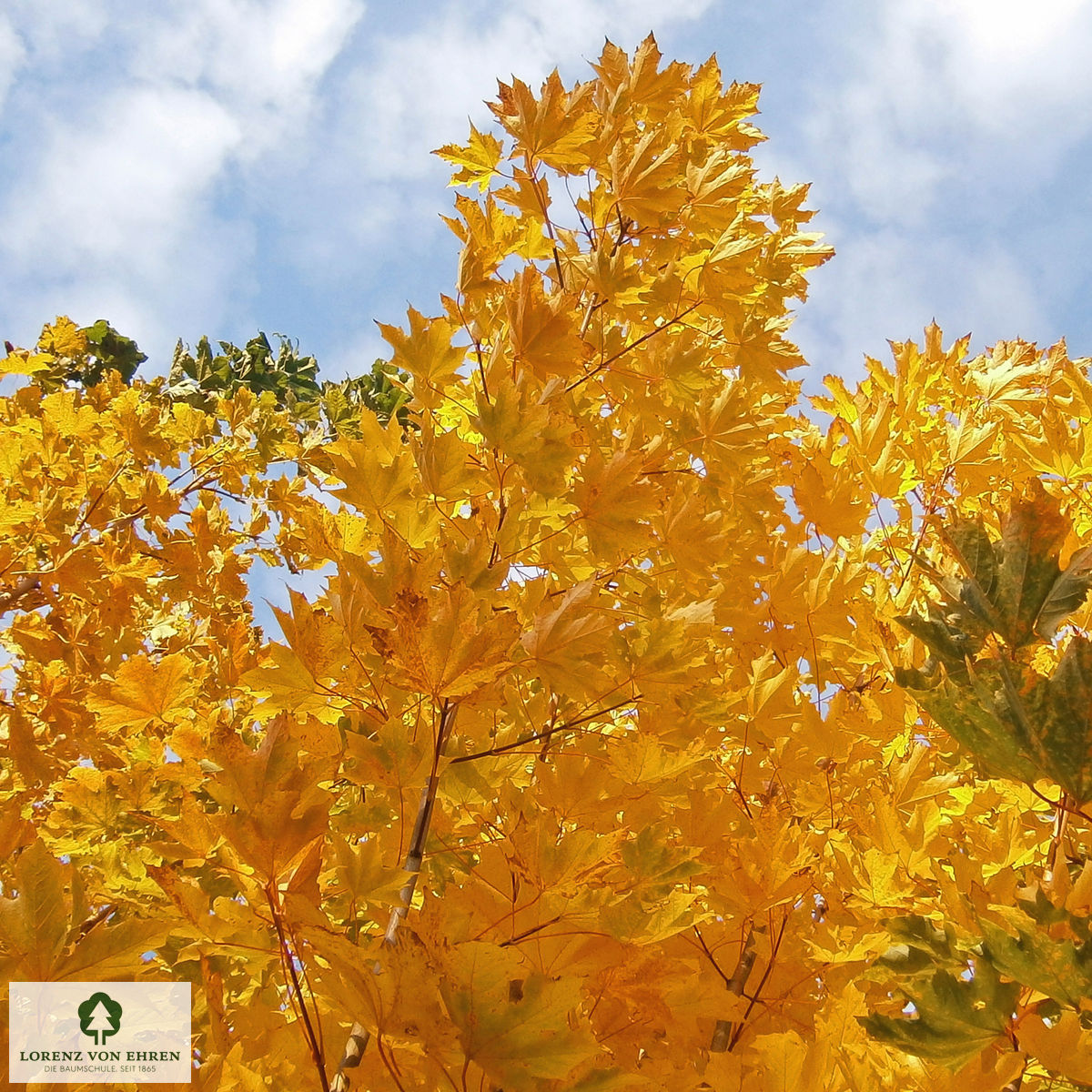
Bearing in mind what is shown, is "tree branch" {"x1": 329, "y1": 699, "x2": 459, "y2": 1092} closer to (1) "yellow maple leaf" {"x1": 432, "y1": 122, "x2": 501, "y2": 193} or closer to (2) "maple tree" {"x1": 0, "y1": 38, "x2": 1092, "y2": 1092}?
(2) "maple tree" {"x1": 0, "y1": 38, "x2": 1092, "y2": 1092}

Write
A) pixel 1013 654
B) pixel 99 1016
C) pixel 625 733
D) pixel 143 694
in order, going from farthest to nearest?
pixel 625 733
pixel 143 694
pixel 99 1016
pixel 1013 654

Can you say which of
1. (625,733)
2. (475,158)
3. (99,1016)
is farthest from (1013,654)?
(475,158)

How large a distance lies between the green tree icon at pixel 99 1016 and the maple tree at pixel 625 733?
10cm

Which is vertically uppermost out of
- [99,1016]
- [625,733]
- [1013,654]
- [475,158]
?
[475,158]

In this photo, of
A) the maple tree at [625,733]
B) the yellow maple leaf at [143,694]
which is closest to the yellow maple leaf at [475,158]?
the maple tree at [625,733]

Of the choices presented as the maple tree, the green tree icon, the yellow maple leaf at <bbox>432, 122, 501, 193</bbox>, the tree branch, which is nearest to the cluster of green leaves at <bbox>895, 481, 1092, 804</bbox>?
the maple tree

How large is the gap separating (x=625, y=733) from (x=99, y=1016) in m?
0.86

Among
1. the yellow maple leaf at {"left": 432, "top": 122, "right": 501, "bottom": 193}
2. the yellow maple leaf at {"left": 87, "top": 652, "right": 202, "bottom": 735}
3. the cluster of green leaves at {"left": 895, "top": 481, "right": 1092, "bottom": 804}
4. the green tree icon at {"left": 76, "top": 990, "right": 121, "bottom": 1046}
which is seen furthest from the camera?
the yellow maple leaf at {"left": 432, "top": 122, "right": 501, "bottom": 193}

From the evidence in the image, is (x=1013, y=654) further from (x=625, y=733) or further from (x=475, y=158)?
(x=475, y=158)

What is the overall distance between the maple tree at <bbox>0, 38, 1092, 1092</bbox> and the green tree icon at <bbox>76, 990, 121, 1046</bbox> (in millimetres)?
96

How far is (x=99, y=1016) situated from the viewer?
2.98 ft

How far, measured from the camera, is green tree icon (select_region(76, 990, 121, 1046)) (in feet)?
2.89

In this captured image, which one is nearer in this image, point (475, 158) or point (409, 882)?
point (409, 882)

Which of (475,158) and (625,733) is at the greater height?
(475,158)
